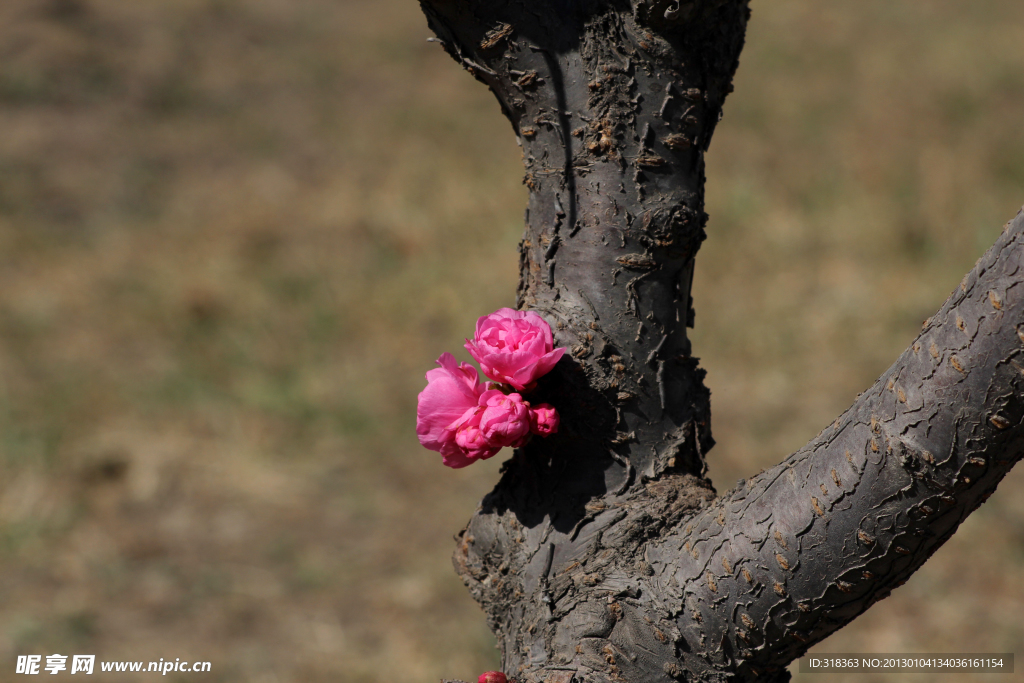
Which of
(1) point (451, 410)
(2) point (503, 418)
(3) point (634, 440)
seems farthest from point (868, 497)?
(1) point (451, 410)

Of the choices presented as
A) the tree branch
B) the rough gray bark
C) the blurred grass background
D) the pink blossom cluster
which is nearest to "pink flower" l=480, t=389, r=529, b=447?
the pink blossom cluster

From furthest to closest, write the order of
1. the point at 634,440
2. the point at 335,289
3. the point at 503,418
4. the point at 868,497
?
the point at 335,289, the point at 634,440, the point at 503,418, the point at 868,497

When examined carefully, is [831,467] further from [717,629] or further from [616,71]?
[616,71]

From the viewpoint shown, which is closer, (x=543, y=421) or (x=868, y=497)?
(x=868, y=497)

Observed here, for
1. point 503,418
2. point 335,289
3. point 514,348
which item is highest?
point 335,289

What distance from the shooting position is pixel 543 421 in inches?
50.7

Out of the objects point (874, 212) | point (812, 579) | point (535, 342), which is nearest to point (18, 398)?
point (535, 342)

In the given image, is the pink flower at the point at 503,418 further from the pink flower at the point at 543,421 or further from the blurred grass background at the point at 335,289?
the blurred grass background at the point at 335,289

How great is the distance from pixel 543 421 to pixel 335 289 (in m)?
4.70

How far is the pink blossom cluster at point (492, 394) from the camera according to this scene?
1240 mm

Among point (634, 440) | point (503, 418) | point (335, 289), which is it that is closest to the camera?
point (503, 418)

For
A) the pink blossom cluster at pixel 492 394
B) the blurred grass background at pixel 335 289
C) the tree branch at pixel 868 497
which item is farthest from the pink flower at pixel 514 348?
the blurred grass background at pixel 335 289

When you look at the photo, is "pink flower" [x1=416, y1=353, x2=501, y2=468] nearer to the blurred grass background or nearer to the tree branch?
the tree branch

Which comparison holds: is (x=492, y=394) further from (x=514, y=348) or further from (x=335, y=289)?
(x=335, y=289)
